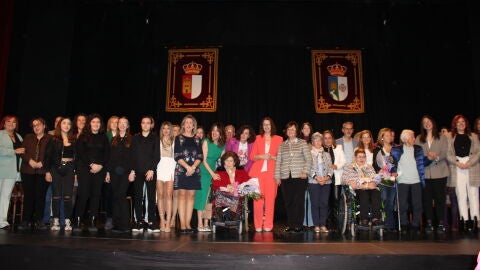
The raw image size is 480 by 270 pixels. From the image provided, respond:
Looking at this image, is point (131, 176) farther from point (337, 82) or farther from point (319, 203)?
point (337, 82)

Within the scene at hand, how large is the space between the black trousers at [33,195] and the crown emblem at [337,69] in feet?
21.8

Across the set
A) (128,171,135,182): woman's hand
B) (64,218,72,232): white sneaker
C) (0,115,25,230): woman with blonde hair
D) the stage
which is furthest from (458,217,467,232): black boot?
(0,115,25,230): woman with blonde hair

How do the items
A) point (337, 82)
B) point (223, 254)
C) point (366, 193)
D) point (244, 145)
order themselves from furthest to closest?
point (337, 82)
point (244, 145)
point (366, 193)
point (223, 254)

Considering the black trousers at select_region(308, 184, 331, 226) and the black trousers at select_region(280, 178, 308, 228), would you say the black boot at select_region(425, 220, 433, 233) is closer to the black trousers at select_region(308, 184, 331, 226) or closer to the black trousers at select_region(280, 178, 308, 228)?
the black trousers at select_region(308, 184, 331, 226)

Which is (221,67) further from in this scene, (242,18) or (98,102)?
(98,102)

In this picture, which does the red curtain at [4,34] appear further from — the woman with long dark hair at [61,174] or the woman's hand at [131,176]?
the woman's hand at [131,176]

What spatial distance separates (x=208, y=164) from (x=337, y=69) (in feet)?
17.0

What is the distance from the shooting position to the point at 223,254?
9.66 ft

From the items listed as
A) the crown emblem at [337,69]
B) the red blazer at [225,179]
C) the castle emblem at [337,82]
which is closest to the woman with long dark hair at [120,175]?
the red blazer at [225,179]

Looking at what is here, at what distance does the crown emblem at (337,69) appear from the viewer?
901 cm

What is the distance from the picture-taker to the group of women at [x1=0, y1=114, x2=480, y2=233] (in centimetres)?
463

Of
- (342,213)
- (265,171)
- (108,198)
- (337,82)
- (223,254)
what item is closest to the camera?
(223,254)

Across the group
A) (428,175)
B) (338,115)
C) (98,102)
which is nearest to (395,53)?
(338,115)

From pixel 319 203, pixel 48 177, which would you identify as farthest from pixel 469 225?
pixel 48 177
